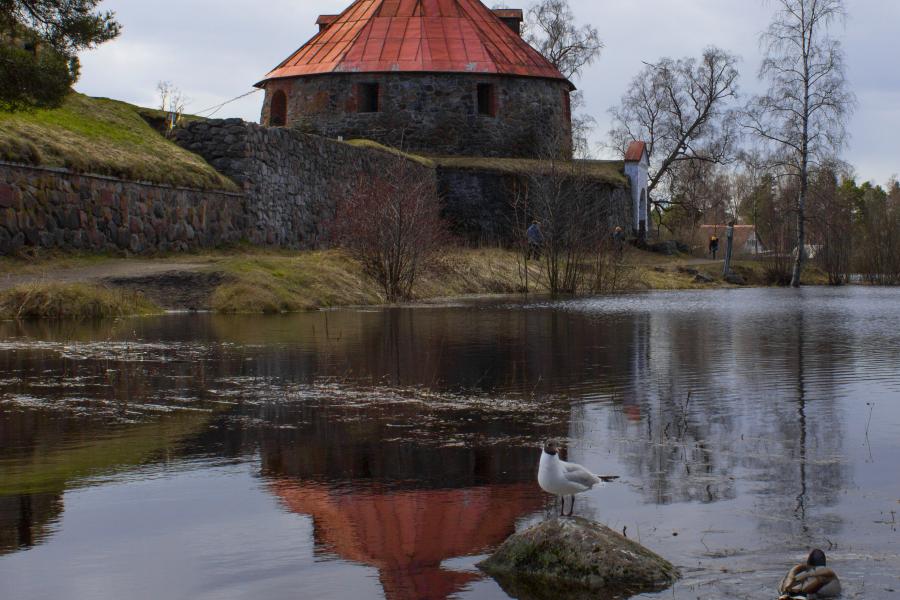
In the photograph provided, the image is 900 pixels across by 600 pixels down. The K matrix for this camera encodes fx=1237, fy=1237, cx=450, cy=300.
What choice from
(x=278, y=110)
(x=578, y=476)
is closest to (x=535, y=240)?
(x=278, y=110)

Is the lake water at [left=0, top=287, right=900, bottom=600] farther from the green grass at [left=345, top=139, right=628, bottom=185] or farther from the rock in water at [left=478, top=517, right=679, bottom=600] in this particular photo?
the green grass at [left=345, top=139, right=628, bottom=185]

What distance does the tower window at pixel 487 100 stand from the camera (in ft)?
160

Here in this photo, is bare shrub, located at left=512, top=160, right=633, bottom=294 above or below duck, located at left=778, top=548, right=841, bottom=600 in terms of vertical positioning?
above

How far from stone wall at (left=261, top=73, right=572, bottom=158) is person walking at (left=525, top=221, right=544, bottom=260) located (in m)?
7.58

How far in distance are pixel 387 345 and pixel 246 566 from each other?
34.7 feet

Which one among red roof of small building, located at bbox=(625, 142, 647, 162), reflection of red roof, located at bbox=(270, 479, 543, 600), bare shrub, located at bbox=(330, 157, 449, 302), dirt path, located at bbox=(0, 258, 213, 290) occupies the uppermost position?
red roof of small building, located at bbox=(625, 142, 647, 162)

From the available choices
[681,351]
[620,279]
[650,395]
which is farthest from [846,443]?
[620,279]

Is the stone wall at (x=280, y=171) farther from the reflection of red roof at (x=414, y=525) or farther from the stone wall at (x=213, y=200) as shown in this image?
the reflection of red roof at (x=414, y=525)

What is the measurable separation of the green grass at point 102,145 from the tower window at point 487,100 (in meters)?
18.2

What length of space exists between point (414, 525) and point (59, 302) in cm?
1418

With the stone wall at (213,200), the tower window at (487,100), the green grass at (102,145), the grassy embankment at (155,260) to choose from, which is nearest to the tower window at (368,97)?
the tower window at (487,100)

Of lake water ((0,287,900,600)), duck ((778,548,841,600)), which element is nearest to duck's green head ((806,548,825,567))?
duck ((778,548,841,600))

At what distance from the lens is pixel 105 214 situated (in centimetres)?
2570

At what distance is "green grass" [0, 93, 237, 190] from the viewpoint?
2439cm
